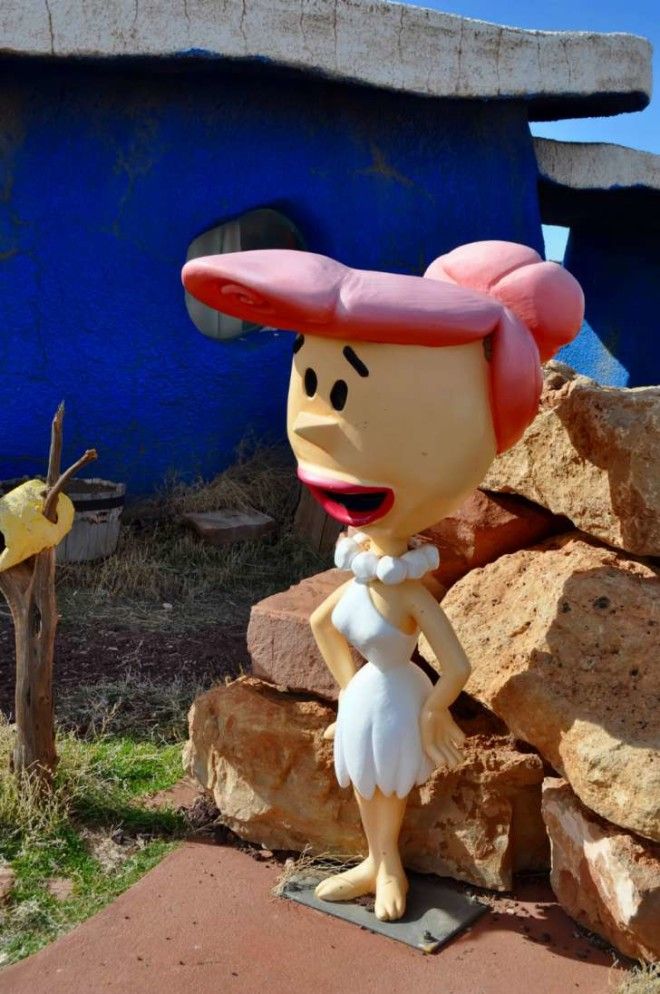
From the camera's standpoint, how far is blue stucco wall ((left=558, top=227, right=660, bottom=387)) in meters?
10.4

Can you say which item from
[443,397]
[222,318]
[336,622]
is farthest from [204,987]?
[222,318]

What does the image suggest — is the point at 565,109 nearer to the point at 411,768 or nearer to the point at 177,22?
the point at 177,22

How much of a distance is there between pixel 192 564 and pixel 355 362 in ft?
13.0

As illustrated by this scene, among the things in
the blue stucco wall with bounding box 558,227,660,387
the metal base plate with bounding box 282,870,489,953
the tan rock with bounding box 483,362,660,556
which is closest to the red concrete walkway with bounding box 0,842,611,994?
the metal base plate with bounding box 282,870,489,953

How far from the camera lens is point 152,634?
18.2ft

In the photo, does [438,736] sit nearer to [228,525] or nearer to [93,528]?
[93,528]

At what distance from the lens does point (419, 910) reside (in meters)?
3.09

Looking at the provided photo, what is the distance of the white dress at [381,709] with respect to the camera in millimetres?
2926

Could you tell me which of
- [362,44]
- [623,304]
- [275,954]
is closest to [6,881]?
[275,954]

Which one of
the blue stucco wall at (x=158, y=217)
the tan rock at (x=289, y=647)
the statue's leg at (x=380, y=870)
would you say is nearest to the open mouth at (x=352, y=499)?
the tan rock at (x=289, y=647)

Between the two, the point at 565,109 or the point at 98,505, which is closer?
the point at 98,505

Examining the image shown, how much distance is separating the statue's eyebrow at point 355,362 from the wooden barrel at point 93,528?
12.2 feet

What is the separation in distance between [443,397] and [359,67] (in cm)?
453

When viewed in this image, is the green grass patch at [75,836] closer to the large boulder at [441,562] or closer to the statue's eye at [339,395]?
the large boulder at [441,562]
